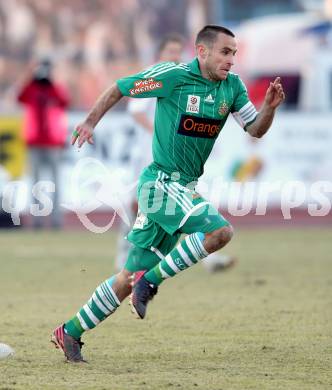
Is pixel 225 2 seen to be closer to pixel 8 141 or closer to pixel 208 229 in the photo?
pixel 8 141

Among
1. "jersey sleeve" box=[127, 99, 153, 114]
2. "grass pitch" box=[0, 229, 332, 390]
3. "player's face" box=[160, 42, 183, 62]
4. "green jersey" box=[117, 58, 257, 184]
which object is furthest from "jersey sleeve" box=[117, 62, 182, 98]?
"jersey sleeve" box=[127, 99, 153, 114]

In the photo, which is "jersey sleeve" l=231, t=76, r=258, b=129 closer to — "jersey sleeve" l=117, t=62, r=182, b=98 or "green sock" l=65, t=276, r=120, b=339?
"jersey sleeve" l=117, t=62, r=182, b=98

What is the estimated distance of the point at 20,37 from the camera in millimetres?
26766

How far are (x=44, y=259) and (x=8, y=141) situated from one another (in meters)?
5.40

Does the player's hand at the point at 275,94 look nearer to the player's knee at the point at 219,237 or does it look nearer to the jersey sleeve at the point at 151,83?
the jersey sleeve at the point at 151,83

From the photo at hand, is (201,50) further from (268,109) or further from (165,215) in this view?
(165,215)

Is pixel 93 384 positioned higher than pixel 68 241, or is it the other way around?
pixel 93 384

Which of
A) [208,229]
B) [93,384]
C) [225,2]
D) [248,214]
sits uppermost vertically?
[225,2]

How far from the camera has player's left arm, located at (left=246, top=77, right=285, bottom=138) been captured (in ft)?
24.1

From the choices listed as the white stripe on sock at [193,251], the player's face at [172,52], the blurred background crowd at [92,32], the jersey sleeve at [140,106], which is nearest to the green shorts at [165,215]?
the white stripe on sock at [193,251]

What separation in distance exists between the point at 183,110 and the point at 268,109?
545mm

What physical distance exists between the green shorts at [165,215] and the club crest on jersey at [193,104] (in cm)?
45

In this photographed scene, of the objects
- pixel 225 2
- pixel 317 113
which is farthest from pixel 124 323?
pixel 225 2

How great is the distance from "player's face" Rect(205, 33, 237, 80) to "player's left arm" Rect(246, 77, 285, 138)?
31 cm
